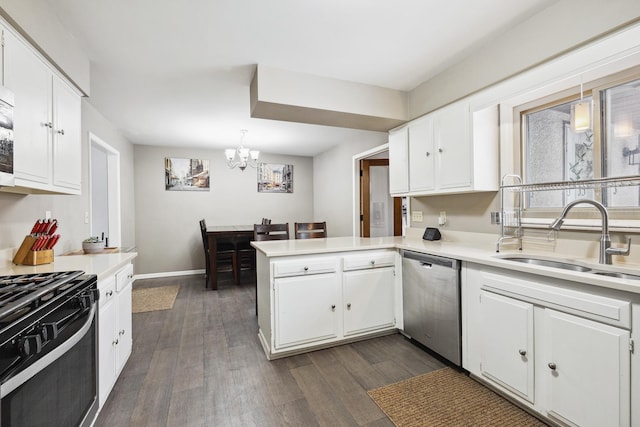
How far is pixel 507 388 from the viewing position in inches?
67.9

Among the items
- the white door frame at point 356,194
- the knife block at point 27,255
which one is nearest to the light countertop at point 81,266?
the knife block at point 27,255

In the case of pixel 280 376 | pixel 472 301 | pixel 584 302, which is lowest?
pixel 280 376

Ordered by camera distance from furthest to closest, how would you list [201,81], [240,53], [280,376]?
[201,81] < [240,53] < [280,376]

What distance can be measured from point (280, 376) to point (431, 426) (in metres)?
1.02

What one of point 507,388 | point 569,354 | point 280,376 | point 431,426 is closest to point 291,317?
point 280,376

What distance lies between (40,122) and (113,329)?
1316 millimetres

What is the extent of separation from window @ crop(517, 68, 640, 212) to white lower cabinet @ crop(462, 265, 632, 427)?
0.81m

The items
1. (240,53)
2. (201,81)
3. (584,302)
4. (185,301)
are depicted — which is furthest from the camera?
(185,301)

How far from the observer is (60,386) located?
3.73ft

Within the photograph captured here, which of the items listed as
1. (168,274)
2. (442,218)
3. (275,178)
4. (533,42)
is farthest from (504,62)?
(168,274)

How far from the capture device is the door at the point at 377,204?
4.64 metres

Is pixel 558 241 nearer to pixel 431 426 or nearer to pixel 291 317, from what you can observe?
pixel 431 426

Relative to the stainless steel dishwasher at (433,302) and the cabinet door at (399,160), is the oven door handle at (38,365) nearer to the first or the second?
the stainless steel dishwasher at (433,302)

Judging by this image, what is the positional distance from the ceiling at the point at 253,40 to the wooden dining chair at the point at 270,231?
1.48m
